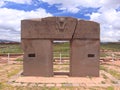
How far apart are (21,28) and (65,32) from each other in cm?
231

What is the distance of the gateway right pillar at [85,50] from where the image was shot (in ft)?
39.1

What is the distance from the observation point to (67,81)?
35.2 ft

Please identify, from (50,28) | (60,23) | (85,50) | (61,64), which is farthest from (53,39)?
(61,64)

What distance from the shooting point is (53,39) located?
11891 millimetres

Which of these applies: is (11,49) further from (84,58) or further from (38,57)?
(84,58)

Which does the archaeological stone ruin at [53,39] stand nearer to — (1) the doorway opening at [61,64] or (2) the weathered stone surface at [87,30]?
(2) the weathered stone surface at [87,30]

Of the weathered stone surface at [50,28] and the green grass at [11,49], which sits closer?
the weathered stone surface at [50,28]

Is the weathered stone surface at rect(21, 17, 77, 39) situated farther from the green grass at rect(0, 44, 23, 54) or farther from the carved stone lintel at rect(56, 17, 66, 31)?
A: the green grass at rect(0, 44, 23, 54)

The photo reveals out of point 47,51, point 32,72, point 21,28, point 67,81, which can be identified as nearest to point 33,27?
point 21,28

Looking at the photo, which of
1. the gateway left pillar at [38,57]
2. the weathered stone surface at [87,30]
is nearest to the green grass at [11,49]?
the gateway left pillar at [38,57]

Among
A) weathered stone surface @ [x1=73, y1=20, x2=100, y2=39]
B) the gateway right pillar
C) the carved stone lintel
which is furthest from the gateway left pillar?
weathered stone surface @ [x1=73, y1=20, x2=100, y2=39]

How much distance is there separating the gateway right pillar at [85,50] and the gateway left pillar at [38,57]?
47.9 inches

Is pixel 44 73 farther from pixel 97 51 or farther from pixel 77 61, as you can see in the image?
pixel 97 51

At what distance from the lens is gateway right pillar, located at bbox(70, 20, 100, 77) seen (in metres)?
11.9
